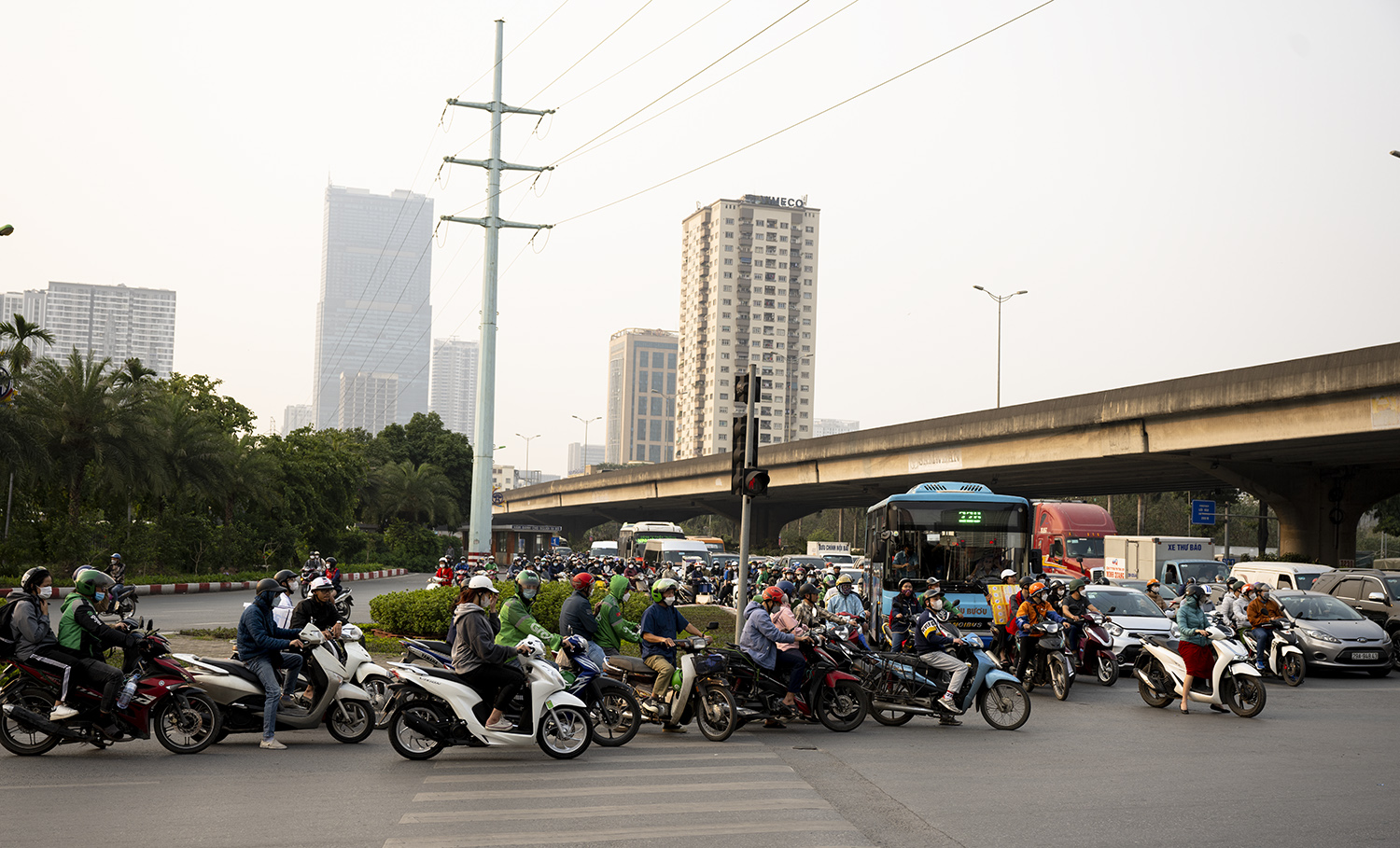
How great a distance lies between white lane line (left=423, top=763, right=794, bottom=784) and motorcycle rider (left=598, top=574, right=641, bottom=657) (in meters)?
2.15

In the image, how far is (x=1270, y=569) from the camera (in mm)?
24344

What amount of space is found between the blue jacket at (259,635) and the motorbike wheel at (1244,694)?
1061 cm

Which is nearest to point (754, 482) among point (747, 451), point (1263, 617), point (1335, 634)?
point (747, 451)

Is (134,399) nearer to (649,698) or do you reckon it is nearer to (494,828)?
(649,698)

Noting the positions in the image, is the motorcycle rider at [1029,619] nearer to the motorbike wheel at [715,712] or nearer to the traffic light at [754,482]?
the traffic light at [754,482]

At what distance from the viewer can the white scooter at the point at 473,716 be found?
999 cm

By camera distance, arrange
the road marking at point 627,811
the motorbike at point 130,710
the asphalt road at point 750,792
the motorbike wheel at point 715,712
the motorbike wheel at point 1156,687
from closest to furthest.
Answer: the asphalt road at point 750,792 → the road marking at point 627,811 → the motorbike at point 130,710 → the motorbike wheel at point 715,712 → the motorbike wheel at point 1156,687

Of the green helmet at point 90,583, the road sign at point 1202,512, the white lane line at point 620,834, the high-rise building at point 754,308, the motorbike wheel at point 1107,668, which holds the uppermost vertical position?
the high-rise building at point 754,308

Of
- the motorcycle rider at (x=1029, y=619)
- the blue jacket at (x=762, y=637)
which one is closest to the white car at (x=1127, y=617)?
the motorcycle rider at (x=1029, y=619)

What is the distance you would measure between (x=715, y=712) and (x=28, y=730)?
19.8 feet

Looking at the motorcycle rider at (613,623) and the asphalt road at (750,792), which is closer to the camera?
the asphalt road at (750,792)

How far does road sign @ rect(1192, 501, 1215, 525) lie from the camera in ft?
147

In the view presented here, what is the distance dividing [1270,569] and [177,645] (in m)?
20.9

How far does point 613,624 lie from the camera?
12102 millimetres
